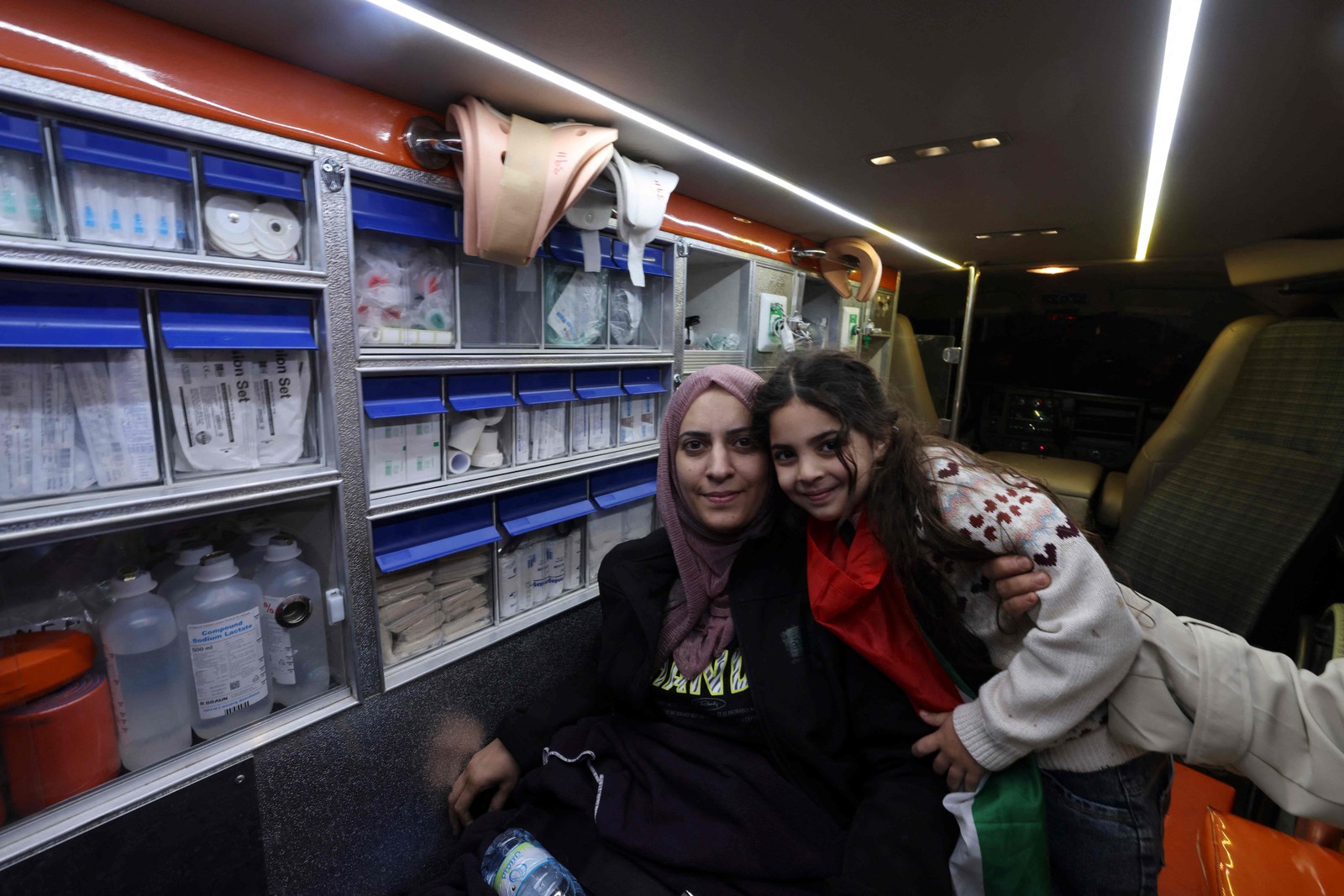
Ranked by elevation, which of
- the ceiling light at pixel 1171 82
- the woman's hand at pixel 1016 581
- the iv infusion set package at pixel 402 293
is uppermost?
the ceiling light at pixel 1171 82

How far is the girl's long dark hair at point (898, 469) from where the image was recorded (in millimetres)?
1007

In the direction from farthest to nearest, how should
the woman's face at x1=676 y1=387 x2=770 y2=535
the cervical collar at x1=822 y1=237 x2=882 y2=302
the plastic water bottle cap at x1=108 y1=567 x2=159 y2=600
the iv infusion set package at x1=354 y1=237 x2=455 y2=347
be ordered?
the cervical collar at x1=822 y1=237 x2=882 y2=302 → the iv infusion set package at x1=354 y1=237 x2=455 y2=347 → the woman's face at x1=676 y1=387 x2=770 y2=535 → the plastic water bottle cap at x1=108 y1=567 x2=159 y2=600

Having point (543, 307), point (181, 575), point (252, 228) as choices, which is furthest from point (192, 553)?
point (543, 307)

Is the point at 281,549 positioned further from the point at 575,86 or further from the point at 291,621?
the point at 575,86

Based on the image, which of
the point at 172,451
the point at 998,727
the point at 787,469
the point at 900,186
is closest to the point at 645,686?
the point at 787,469

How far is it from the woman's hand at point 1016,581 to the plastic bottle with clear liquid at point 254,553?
1509 millimetres

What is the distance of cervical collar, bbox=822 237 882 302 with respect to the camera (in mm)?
2812

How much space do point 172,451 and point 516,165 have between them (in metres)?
0.91

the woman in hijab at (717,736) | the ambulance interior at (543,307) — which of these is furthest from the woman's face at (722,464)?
the ambulance interior at (543,307)

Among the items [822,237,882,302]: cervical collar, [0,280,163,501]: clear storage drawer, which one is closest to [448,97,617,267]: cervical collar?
[0,280,163,501]: clear storage drawer

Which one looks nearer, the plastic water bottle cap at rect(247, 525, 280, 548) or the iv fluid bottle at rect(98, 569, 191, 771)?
the iv fluid bottle at rect(98, 569, 191, 771)

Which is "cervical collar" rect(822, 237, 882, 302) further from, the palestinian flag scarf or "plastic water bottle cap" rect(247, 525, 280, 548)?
"plastic water bottle cap" rect(247, 525, 280, 548)

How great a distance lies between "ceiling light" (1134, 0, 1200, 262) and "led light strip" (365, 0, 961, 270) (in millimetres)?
957

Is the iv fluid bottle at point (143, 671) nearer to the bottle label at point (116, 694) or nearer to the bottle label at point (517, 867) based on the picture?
the bottle label at point (116, 694)
